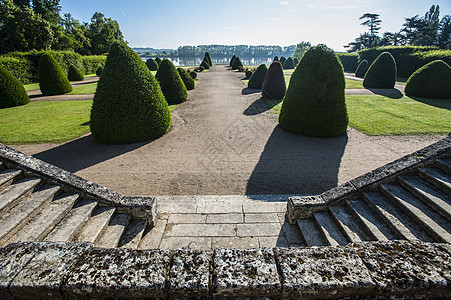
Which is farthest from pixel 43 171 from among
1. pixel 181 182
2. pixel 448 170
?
pixel 448 170

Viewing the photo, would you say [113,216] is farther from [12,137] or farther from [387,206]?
[12,137]

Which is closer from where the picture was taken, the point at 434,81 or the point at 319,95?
the point at 319,95

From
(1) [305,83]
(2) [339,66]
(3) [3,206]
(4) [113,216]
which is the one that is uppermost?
(2) [339,66]

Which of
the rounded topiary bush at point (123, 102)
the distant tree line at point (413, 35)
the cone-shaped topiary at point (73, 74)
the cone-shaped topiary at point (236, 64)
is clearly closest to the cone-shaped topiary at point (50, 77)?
the cone-shaped topiary at point (73, 74)

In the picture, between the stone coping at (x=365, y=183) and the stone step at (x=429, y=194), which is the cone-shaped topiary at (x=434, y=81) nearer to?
the stone coping at (x=365, y=183)

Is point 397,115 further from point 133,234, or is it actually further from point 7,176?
point 7,176

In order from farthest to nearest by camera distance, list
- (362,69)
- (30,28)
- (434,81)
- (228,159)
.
Result: (30,28), (362,69), (434,81), (228,159)

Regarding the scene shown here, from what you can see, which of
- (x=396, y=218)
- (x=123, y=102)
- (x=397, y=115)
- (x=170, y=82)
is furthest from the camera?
(x=170, y=82)

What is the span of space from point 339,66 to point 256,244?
838cm

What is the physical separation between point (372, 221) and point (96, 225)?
4.95 meters

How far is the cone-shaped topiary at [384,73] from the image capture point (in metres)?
20.8

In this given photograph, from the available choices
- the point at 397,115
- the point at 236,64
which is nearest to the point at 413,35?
the point at 236,64

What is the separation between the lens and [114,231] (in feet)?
13.0

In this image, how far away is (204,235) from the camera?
420cm
